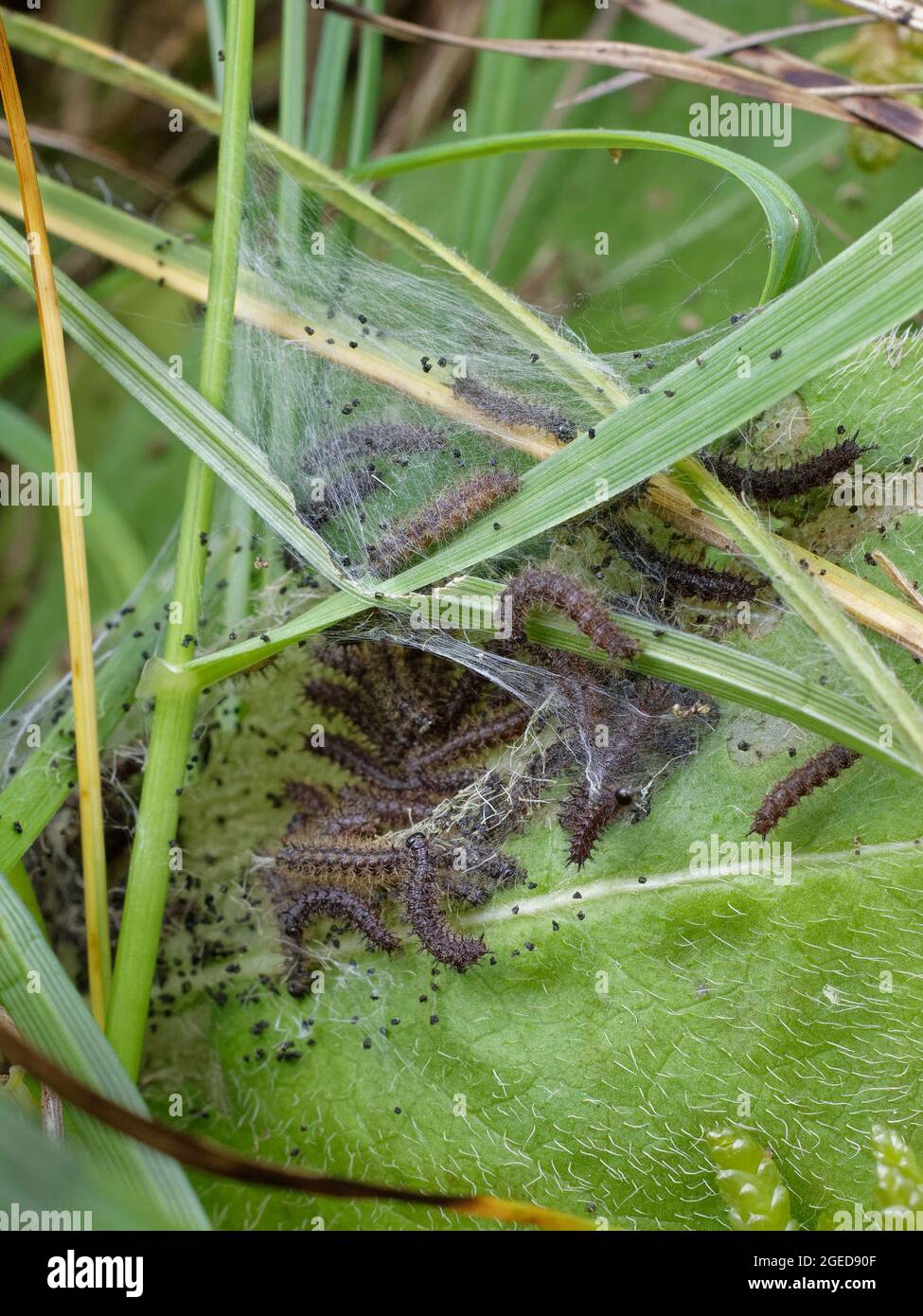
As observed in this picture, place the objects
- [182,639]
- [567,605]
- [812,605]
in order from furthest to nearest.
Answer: [182,639], [567,605], [812,605]

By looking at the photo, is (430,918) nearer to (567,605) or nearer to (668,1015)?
(668,1015)

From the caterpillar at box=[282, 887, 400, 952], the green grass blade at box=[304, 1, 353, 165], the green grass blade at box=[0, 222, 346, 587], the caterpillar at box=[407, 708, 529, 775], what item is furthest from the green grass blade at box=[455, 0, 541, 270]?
the caterpillar at box=[282, 887, 400, 952]

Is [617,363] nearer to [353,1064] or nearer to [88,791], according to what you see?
[88,791]

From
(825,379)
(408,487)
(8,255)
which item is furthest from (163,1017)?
(825,379)

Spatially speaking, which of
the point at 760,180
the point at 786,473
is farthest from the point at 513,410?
the point at 760,180

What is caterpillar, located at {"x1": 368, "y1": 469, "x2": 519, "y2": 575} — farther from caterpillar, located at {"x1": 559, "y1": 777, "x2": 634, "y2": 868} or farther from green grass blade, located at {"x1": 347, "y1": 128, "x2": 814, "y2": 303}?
green grass blade, located at {"x1": 347, "y1": 128, "x2": 814, "y2": 303}

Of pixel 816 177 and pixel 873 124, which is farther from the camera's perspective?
pixel 816 177
